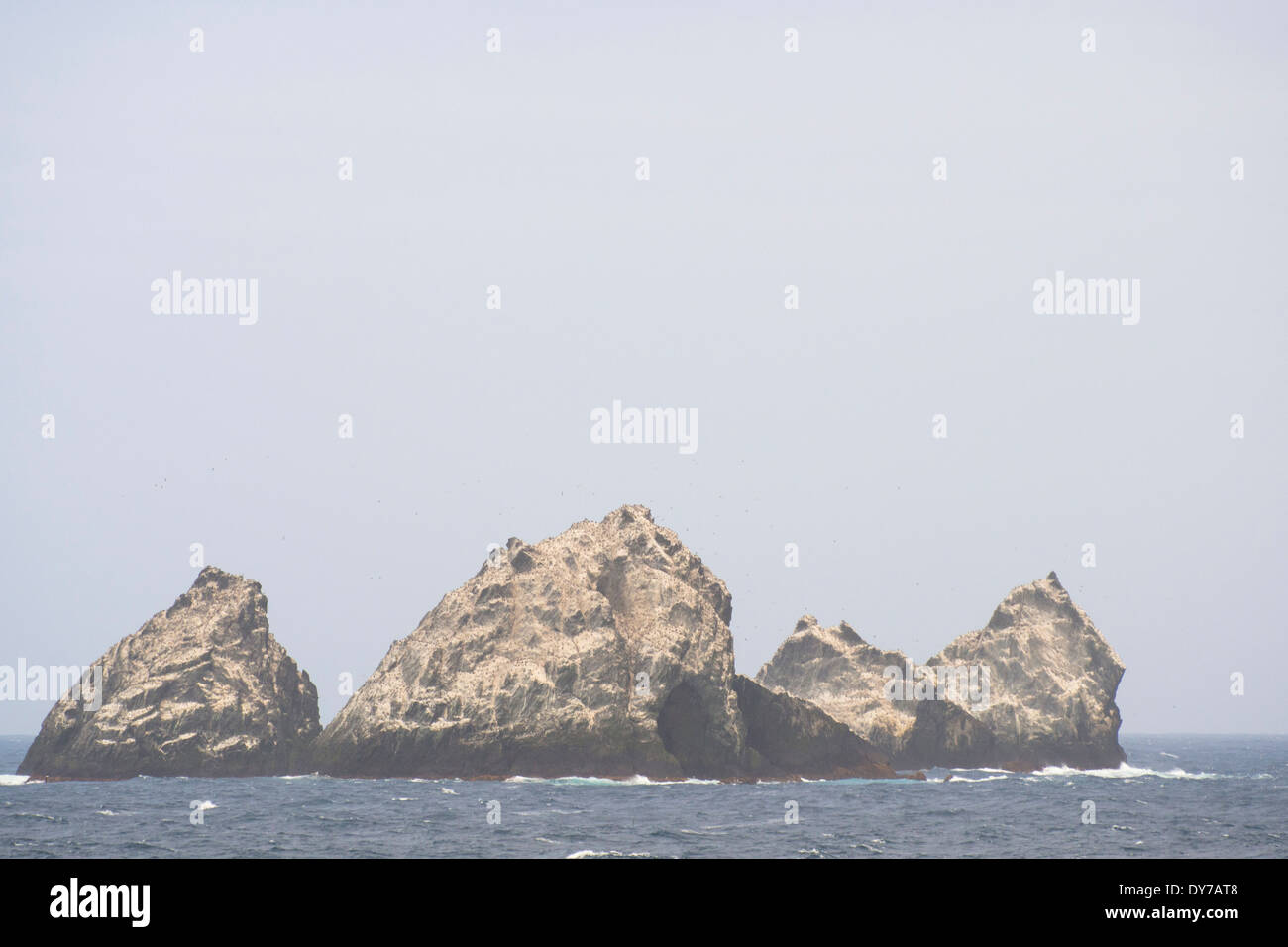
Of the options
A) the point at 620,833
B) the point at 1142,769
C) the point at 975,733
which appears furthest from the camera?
the point at 1142,769

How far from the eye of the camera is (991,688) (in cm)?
14875

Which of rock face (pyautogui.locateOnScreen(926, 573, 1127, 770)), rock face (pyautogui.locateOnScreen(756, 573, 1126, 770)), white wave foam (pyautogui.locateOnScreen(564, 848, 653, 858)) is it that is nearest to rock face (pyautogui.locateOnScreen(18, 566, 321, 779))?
rock face (pyautogui.locateOnScreen(756, 573, 1126, 770))

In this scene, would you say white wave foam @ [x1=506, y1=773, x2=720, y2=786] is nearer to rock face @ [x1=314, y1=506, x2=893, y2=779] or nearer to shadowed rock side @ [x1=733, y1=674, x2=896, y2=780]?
rock face @ [x1=314, y1=506, x2=893, y2=779]

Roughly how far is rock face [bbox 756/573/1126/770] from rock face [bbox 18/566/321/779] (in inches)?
2236

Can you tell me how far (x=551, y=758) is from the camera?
100 meters

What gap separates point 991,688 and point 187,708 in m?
84.5

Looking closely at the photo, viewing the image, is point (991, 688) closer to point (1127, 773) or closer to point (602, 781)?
point (1127, 773)

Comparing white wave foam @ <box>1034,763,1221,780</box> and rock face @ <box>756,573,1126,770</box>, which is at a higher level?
rock face @ <box>756,573,1126,770</box>

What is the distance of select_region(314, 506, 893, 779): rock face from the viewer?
Result: 332 ft

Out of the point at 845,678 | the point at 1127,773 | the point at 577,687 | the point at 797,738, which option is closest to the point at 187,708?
the point at 577,687

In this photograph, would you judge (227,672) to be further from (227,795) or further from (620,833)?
(620,833)

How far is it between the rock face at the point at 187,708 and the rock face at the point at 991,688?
56803 mm
